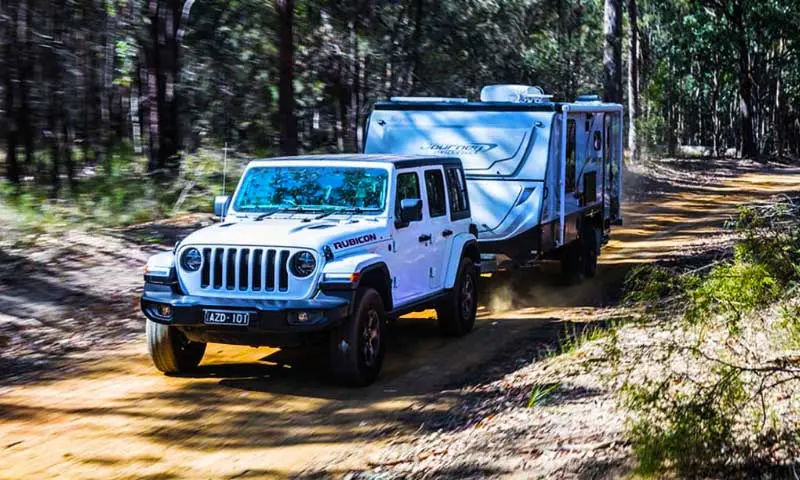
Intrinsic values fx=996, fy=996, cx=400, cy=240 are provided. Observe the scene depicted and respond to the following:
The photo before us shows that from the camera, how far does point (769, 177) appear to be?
38.2m

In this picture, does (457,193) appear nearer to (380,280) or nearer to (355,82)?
(380,280)

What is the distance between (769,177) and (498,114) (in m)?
28.1

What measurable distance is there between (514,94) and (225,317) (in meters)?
7.36

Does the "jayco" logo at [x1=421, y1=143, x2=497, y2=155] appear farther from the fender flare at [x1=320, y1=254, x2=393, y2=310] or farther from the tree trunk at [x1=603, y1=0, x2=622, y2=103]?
the tree trunk at [x1=603, y1=0, x2=622, y2=103]

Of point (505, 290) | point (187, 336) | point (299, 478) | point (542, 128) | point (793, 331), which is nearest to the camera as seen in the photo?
point (793, 331)

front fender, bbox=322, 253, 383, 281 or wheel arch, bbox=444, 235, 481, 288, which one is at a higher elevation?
front fender, bbox=322, 253, 383, 281

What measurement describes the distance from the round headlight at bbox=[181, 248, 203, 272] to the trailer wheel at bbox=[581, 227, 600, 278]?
24.9 feet

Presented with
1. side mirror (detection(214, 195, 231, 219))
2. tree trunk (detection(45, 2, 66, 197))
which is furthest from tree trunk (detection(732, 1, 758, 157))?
side mirror (detection(214, 195, 231, 219))

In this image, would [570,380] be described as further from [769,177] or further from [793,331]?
[769,177]

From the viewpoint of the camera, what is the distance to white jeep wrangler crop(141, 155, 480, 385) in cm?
827

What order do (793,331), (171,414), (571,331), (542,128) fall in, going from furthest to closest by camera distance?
(542,128) < (571,331) < (171,414) < (793,331)

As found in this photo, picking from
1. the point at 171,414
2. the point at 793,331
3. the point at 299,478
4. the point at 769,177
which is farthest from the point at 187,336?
the point at 769,177

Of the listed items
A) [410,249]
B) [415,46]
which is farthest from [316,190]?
[415,46]

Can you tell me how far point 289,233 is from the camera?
8.60m
